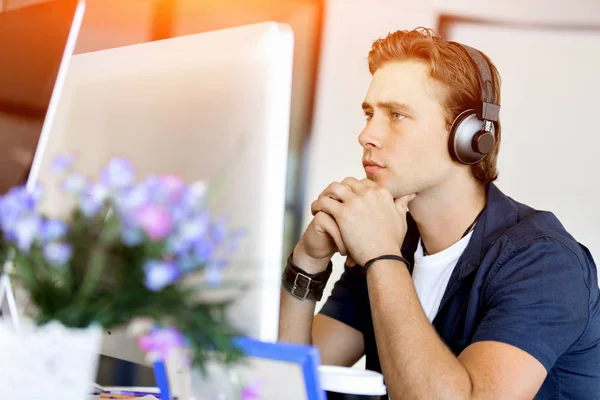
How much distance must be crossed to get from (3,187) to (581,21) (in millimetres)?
2474

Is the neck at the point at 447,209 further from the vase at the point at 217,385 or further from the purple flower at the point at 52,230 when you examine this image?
the purple flower at the point at 52,230

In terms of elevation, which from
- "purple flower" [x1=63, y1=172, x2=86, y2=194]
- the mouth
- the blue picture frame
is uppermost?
the mouth

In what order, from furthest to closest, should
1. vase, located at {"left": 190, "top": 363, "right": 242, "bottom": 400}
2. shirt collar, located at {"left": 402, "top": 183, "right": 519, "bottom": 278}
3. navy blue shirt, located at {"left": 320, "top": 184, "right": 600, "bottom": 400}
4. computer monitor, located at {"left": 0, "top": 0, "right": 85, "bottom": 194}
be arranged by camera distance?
1. shirt collar, located at {"left": 402, "top": 183, "right": 519, "bottom": 278}
2. navy blue shirt, located at {"left": 320, "top": 184, "right": 600, "bottom": 400}
3. computer monitor, located at {"left": 0, "top": 0, "right": 85, "bottom": 194}
4. vase, located at {"left": 190, "top": 363, "right": 242, "bottom": 400}

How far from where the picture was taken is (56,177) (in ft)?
2.79

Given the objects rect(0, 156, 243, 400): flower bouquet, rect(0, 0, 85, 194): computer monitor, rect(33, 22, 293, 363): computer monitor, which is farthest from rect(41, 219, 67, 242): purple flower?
rect(0, 0, 85, 194): computer monitor

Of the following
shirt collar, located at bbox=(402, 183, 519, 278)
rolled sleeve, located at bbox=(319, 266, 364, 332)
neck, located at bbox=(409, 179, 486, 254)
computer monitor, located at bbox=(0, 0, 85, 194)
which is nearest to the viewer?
computer monitor, located at bbox=(0, 0, 85, 194)

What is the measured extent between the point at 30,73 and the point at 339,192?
0.57m

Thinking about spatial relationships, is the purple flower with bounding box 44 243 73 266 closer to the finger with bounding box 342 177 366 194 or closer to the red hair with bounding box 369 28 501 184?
the finger with bounding box 342 177 366 194

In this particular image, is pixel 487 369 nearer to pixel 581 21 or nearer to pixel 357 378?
pixel 357 378

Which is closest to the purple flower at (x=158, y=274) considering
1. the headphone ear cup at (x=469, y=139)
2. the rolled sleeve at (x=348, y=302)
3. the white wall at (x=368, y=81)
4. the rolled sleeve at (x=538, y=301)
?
the rolled sleeve at (x=538, y=301)

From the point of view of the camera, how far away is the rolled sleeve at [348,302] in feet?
5.08

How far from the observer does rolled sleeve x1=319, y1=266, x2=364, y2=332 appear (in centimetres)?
155

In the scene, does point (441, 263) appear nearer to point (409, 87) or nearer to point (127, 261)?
point (409, 87)

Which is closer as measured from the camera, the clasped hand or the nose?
the clasped hand
